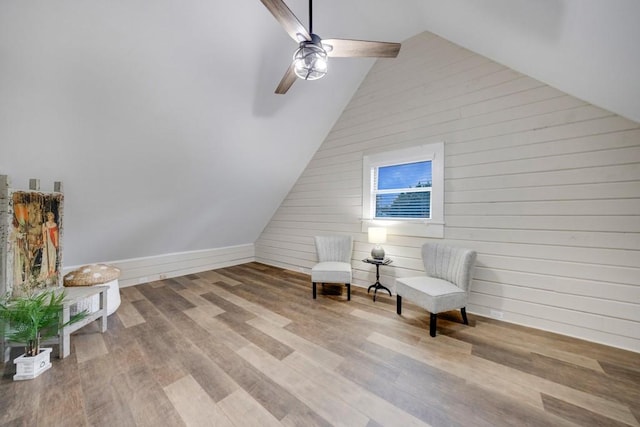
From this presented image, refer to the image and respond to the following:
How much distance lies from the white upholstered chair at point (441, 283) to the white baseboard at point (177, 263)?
3752 mm

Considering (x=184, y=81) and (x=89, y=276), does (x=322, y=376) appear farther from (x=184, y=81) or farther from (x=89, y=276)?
(x=184, y=81)

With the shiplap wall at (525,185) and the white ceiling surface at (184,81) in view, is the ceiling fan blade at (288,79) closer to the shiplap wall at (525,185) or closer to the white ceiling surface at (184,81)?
the white ceiling surface at (184,81)

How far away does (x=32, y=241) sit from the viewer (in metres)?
2.00

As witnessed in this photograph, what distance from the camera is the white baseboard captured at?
11.6 ft

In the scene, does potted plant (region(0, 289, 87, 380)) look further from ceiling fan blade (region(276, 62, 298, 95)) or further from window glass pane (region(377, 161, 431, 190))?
window glass pane (region(377, 161, 431, 190))

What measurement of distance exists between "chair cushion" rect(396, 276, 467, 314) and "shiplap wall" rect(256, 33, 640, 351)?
0.45 m

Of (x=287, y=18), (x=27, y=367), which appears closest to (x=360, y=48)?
(x=287, y=18)

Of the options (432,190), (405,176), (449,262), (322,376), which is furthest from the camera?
(405,176)

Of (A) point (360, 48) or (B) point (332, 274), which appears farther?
(B) point (332, 274)

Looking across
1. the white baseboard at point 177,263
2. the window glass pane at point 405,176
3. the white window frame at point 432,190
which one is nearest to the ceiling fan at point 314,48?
the white window frame at point 432,190

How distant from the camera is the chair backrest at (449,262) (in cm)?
232

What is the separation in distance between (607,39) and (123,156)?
4.03 metres

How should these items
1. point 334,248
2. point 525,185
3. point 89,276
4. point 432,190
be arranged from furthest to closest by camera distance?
point 334,248
point 432,190
point 89,276
point 525,185

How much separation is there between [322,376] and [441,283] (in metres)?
1.60
